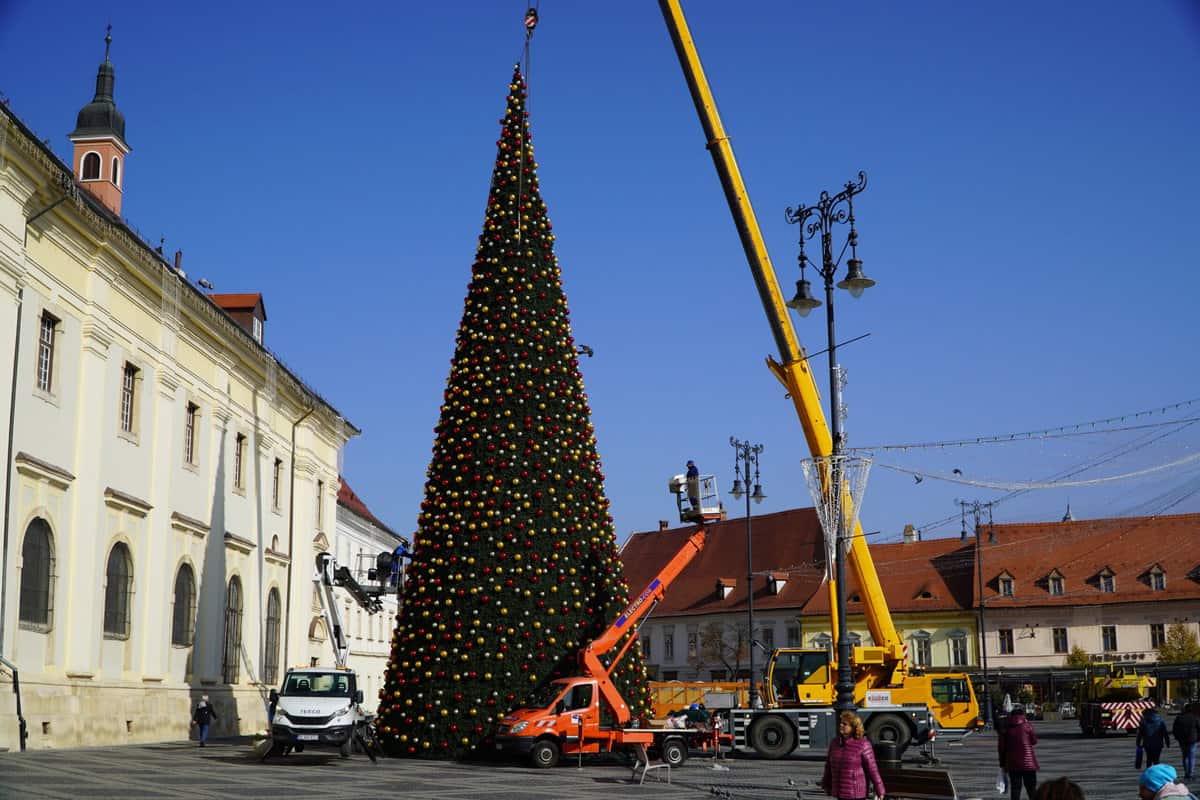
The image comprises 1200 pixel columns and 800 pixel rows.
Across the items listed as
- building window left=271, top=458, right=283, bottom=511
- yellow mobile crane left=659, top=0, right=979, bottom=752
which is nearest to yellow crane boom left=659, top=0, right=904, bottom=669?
yellow mobile crane left=659, top=0, right=979, bottom=752

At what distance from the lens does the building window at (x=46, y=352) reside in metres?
26.1

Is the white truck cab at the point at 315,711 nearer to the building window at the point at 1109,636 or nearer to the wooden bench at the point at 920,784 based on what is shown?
the wooden bench at the point at 920,784

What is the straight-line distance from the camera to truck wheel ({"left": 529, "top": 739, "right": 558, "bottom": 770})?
2394 centimetres

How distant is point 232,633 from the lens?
3809 centimetres

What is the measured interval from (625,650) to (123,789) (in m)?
10.8

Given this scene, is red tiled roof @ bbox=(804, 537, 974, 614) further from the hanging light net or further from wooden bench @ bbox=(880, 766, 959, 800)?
wooden bench @ bbox=(880, 766, 959, 800)

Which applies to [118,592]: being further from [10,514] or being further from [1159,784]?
[1159,784]

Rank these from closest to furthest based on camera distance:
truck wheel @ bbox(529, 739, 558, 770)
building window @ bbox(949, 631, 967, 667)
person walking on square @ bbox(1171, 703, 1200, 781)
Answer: person walking on square @ bbox(1171, 703, 1200, 781) < truck wheel @ bbox(529, 739, 558, 770) < building window @ bbox(949, 631, 967, 667)

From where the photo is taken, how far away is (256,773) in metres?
22.4

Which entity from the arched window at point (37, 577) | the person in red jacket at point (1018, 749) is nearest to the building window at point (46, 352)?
the arched window at point (37, 577)

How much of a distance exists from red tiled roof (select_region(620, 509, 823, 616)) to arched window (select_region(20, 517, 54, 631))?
183 feet

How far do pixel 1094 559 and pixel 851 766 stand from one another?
66305 mm

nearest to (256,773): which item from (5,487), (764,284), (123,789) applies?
(123,789)

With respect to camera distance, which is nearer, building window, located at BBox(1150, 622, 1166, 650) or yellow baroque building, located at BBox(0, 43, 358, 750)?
yellow baroque building, located at BBox(0, 43, 358, 750)
